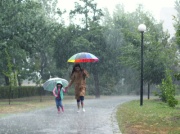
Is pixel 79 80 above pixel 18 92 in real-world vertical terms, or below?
above

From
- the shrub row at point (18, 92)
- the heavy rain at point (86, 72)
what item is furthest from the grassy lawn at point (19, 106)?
the shrub row at point (18, 92)

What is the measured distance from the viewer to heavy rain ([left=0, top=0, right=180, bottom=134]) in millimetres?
10625

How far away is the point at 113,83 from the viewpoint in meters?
59.0

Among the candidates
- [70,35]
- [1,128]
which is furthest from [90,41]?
[1,128]

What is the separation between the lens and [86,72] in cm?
1409

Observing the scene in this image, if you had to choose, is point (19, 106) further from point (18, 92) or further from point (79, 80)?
point (18, 92)

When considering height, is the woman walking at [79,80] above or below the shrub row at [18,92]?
above

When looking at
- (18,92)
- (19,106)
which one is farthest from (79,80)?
(18,92)

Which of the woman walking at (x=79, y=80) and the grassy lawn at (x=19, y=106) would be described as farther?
the grassy lawn at (x=19, y=106)

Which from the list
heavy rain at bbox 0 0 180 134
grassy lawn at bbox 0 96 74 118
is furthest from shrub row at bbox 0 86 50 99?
grassy lawn at bbox 0 96 74 118

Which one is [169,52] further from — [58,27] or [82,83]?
[82,83]

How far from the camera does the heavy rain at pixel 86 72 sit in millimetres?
10625

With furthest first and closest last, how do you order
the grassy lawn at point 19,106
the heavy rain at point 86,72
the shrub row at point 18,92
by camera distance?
the shrub row at point 18,92 < the grassy lawn at point 19,106 < the heavy rain at point 86,72

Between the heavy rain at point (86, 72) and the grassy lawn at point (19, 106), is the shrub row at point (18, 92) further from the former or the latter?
the grassy lawn at point (19, 106)
